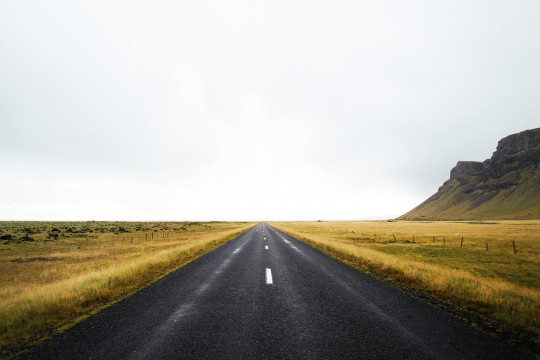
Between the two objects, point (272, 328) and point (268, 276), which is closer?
point (272, 328)

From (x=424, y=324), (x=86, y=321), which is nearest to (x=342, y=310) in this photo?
(x=424, y=324)

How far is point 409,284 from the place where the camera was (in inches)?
335

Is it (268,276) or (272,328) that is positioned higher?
(272,328)

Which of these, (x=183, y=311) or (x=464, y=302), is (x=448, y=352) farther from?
(x=183, y=311)

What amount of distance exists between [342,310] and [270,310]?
1.77 meters

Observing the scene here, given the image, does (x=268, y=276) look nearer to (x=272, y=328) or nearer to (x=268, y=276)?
(x=268, y=276)

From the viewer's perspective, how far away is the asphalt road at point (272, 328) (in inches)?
152

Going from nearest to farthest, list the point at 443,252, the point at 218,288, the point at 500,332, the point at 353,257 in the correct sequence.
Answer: the point at 500,332, the point at 218,288, the point at 353,257, the point at 443,252

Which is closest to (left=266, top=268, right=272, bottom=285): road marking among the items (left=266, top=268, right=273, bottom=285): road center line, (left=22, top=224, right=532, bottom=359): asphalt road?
(left=266, top=268, right=273, bottom=285): road center line

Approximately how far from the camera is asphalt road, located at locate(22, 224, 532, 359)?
3865mm

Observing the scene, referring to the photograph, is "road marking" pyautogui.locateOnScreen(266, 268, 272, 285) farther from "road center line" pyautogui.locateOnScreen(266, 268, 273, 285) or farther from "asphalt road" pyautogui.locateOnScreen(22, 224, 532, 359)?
"asphalt road" pyautogui.locateOnScreen(22, 224, 532, 359)

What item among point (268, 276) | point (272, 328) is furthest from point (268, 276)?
point (272, 328)

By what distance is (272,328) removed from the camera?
4.73 meters

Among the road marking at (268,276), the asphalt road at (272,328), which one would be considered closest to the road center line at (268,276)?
the road marking at (268,276)
